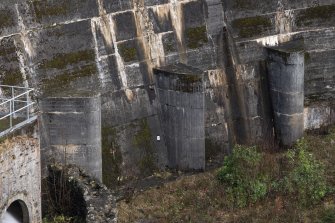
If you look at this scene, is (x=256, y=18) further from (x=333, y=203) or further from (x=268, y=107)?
(x=333, y=203)

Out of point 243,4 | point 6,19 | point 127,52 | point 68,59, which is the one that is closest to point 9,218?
point 68,59

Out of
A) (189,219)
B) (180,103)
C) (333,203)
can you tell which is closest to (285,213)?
(333,203)

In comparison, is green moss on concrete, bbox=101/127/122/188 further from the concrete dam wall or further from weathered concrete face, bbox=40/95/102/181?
weathered concrete face, bbox=40/95/102/181

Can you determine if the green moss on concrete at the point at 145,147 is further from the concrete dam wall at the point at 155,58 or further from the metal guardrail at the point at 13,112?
the metal guardrail at the point at 13,112

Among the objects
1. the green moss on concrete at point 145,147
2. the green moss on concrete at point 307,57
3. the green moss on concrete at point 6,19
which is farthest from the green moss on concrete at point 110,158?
the green moss on concrete at point 307,57

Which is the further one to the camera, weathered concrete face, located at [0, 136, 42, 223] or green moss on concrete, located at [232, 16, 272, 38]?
green moss on concrete, located at [232, 16, 272, 38]

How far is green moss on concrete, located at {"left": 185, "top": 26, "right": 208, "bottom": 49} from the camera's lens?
57.3 ft

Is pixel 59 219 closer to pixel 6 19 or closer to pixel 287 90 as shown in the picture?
pixel 6 19

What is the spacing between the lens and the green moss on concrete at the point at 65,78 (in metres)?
15.2

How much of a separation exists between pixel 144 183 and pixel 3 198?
17.4 ft

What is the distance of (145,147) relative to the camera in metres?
16.9

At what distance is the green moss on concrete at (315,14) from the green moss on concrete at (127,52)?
18.9 ft

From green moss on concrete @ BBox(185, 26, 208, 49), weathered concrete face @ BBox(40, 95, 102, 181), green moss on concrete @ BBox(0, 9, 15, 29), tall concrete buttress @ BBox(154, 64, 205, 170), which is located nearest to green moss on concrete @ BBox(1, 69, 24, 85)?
weathered concrete face @ BBox(40, 95, 102, 181)

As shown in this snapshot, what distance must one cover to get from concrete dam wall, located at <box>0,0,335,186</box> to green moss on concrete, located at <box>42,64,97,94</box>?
3cm
